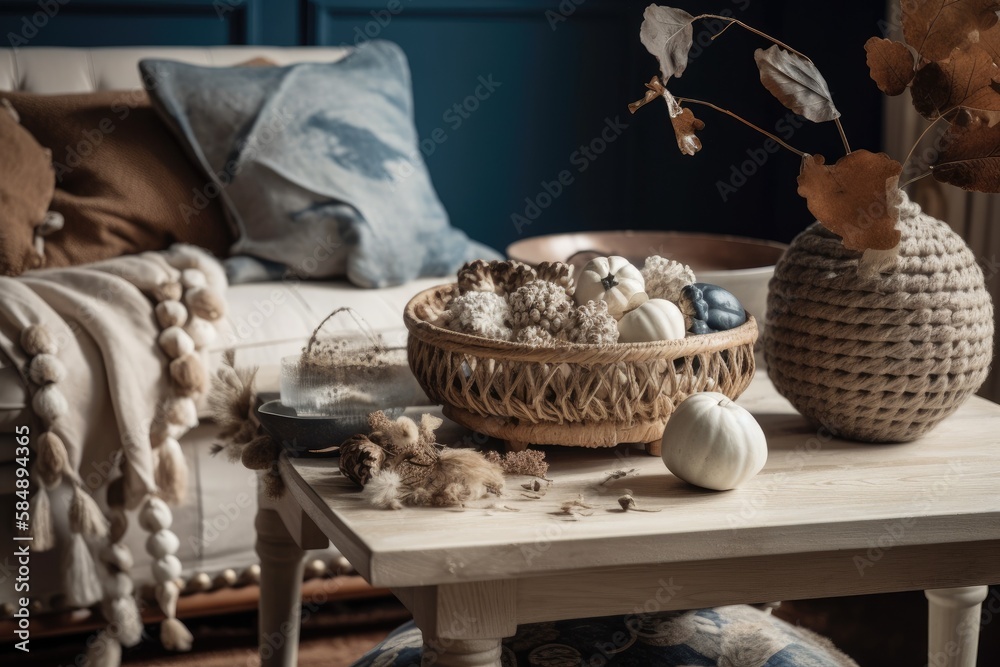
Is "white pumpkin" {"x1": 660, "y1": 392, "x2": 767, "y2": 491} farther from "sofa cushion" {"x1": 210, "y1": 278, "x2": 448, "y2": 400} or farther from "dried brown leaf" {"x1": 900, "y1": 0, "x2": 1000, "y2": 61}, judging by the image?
"sofa cushion" {"x1": 210, "y1": 278, "x2": 448, "y2": 400}

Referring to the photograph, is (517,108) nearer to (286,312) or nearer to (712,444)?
(286,312)

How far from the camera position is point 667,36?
98 centimetres

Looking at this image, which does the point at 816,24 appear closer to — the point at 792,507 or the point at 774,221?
the point at 774,221

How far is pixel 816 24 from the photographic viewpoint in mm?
2631

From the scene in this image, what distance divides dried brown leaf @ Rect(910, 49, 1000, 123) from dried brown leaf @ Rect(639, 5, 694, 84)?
0.22 metres

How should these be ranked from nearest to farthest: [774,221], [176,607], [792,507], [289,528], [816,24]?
[792,507] < [289,528] < [176,607] < [816,24] < [774,221]

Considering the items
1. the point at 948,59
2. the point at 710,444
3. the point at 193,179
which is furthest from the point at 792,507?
the point at 193,179

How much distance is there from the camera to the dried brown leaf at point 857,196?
94 cm

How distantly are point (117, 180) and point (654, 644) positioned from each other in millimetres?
1384

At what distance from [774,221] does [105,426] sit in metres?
1.93

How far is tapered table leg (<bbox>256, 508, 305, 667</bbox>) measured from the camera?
4.05ft

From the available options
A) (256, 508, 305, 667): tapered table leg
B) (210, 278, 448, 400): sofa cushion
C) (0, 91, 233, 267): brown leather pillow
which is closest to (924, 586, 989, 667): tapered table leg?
(256, 508, 305, 667): tapered table leg
